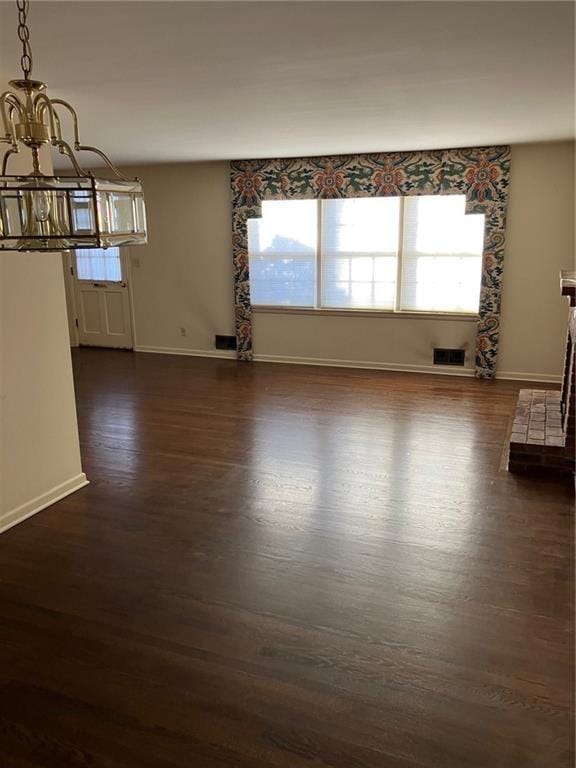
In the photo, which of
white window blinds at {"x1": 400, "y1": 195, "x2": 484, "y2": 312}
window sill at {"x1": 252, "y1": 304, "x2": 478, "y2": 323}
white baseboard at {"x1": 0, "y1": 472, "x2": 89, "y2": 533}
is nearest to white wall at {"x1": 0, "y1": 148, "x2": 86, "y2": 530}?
white baseboard at {"x1": 0, "y1": 472, "x2": 89, "y2": 533}

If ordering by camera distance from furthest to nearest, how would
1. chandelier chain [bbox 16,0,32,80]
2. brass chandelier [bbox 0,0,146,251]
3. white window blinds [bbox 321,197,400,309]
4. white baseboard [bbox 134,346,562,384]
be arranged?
1. white window blinds [bbox 321,197,400,309]
2. white baseboard [bbox 134,346,562,384]
3. chandelier chain [bbox 16,0,32,80]
4. brass chandelier [bbox 0,0,146,251]

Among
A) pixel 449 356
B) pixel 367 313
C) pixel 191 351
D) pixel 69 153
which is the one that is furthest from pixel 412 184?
pixel 69 153

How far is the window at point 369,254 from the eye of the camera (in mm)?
5887

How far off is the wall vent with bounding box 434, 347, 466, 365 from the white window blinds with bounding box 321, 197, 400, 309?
0.74 m

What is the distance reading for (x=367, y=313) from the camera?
6.35m

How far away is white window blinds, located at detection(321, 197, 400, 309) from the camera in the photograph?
610 cm

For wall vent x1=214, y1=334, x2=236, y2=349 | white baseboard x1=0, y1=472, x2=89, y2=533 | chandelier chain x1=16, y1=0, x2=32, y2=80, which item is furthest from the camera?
wall vent x1=214, y1=334, x2=236, y2=349

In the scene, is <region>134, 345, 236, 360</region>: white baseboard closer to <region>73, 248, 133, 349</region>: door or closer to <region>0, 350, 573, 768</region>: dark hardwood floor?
<region>73, 248, 133, 349</region>: door

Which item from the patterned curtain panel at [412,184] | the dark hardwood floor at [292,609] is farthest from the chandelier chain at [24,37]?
the patterned curtain panel at [412,184]

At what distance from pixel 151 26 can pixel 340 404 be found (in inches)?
140

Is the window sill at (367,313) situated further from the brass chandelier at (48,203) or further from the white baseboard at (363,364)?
the brass chandelier at (48,203)

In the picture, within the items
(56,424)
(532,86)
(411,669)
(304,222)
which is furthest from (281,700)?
(304,222)

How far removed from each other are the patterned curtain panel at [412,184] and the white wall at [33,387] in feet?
12.2

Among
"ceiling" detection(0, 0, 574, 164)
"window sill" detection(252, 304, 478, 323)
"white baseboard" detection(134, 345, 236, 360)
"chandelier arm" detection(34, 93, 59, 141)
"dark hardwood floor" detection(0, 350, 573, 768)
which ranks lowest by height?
"dark hardwood floor" detection(0, 350, 573, 768)
